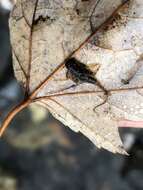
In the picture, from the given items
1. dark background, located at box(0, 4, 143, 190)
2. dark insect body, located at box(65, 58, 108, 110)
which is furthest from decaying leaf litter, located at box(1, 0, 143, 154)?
dark background, located at box(0, 4, 143, 190)

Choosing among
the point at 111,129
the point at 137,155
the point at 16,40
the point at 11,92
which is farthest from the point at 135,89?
the point at 11,92

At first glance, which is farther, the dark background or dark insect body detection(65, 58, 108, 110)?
the dark background

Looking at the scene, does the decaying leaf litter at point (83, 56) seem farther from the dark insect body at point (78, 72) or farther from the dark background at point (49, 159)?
the dark background at point (49, 159)

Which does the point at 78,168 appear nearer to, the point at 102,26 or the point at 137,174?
the point at 137,174

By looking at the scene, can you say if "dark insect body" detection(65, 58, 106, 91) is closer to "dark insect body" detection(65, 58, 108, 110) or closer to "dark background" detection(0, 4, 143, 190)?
"dark insect body" detection(65, 58, 108, 110)

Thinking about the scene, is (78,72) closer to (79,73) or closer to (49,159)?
(79,73)

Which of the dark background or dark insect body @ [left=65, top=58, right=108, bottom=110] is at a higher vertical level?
dark insect body @ [left=65, top=58, right=108, bottom=110]

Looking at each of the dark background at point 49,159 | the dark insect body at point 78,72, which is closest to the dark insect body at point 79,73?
the dark insect body at point 78,72

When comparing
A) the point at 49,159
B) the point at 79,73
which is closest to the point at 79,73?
the point at 79,73
